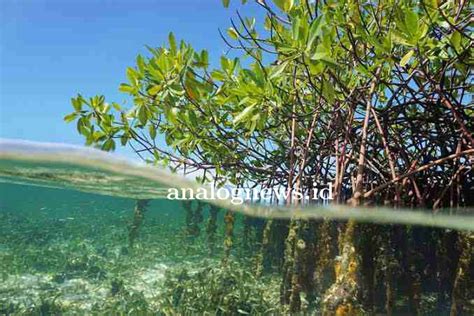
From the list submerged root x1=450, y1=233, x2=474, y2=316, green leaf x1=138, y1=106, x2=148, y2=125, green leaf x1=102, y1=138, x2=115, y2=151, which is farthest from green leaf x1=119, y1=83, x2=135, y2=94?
submerged root x1=450, y1=233, x2=474, y2=316


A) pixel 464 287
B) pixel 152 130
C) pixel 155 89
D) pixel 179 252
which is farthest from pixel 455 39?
pixel 179 252

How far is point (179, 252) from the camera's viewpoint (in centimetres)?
634

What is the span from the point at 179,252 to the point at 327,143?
252cm

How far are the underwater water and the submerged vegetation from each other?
3cm

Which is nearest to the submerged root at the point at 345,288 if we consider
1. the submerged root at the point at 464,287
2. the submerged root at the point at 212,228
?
the submerged root at the point at 464,287

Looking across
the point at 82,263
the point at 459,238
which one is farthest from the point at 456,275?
the point at 82,263

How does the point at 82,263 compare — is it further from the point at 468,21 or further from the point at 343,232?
the point at 468,21

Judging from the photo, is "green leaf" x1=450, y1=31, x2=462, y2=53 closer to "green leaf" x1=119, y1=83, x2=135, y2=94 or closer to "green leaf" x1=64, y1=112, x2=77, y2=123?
"green leaf" x1=119, y1=83, x2=135, y2=94

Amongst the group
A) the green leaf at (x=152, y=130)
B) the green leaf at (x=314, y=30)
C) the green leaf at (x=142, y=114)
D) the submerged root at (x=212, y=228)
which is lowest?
the submerged root at (x=212, y=228)

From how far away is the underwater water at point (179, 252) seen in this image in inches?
208

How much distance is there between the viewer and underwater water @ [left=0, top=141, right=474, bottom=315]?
17.3 feet

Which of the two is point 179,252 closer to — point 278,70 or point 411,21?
point 278,70

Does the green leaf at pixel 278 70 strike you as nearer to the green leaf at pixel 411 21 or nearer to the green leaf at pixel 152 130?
the green leaf at pixel 411 21

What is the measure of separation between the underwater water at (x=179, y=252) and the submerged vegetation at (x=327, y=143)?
0.03 metres
